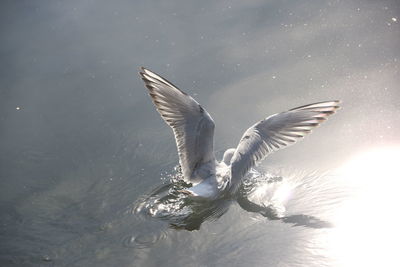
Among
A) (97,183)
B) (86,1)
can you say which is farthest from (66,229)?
(86,1)

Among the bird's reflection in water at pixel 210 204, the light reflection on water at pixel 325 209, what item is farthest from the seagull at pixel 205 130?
the light reflection on water at pixel 325 209

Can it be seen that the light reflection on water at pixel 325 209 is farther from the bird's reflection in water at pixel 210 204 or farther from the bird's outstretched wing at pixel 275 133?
the bird's outstretched wing at pixel 275 133

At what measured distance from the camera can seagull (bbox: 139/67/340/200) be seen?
4.97 m

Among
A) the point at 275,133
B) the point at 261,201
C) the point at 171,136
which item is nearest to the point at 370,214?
the point at 261,201

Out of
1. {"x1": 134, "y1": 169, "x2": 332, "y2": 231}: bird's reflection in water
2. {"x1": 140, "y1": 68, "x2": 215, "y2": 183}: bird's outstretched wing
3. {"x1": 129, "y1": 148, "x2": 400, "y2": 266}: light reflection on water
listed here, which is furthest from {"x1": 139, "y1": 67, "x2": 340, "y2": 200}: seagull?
{"x1": 129, "y1": 148, "x2": 400, "y2": 266}: light reflection on water

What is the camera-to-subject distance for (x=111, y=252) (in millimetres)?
4141

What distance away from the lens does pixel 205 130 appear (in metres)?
5.02

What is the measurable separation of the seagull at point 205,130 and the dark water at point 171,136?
0.79 feet

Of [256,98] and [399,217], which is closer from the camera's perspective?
[399,217]

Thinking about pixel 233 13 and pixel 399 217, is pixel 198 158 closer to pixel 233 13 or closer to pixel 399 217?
pixel 399 217

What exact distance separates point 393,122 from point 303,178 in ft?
3.90

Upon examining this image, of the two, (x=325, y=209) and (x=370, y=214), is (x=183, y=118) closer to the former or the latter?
(x=325, y=209)

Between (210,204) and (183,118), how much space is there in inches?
37.0

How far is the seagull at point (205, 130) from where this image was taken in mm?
4973
